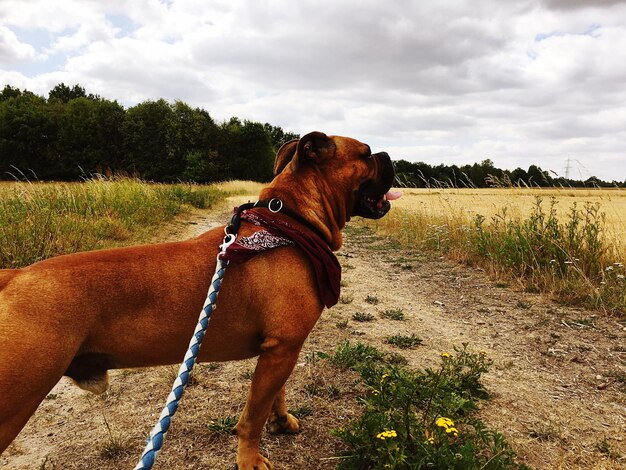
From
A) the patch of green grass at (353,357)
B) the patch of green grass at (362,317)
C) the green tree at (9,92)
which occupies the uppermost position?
the green tree at (9,92)

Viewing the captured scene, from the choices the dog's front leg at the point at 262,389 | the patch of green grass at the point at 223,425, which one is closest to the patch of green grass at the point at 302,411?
the patch of green grass at the point at 223,425

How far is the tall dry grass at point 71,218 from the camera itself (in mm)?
6625

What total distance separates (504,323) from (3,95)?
Answer: 8370cm

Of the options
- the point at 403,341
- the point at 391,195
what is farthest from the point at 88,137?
the point at 391,195

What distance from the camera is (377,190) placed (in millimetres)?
3164

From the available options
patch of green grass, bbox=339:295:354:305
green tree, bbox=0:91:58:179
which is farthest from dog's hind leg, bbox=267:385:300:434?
green tree, bbox=0:91:58:179

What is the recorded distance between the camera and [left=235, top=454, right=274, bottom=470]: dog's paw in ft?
8.11

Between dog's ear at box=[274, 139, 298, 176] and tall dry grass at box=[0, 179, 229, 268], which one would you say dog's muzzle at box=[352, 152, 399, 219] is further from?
tall dry grass at box=[0, 179, 229, 268]

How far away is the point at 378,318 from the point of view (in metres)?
5.70

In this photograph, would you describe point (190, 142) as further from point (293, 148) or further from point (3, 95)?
point (293, 148)

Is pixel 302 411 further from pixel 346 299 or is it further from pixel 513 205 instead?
pixel 513 205

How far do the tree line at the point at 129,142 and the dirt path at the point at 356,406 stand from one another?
158ft

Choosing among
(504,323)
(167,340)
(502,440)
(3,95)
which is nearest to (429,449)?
(502,440)

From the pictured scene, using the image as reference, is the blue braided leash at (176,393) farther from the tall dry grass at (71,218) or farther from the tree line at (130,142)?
the tree line at (130,142)
